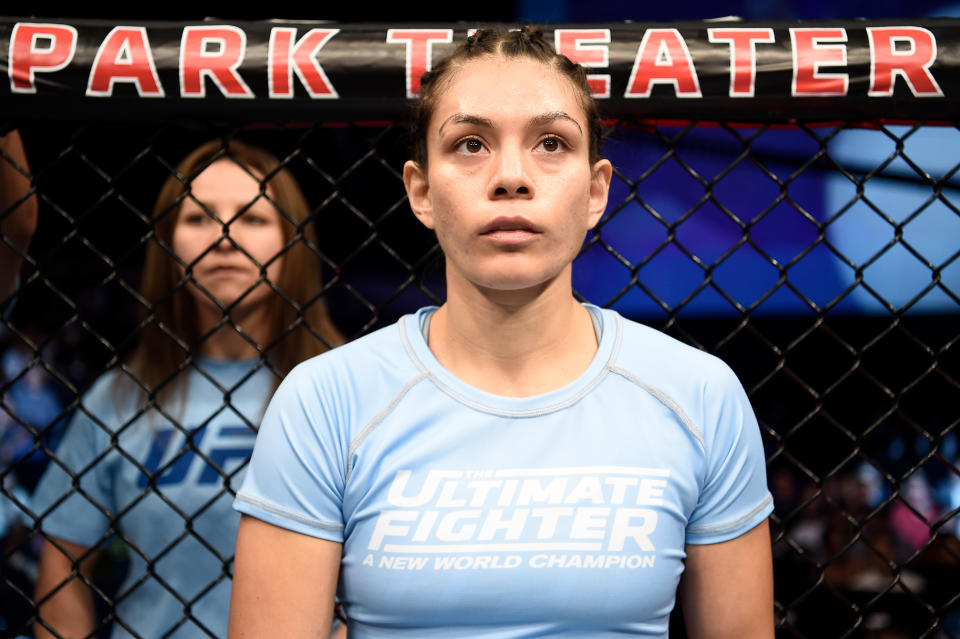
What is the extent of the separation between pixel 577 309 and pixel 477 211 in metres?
0.22

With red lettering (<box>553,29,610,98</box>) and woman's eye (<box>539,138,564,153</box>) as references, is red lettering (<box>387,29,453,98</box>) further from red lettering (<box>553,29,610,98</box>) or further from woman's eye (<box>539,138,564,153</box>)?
woman's eye (<box>539,138,564,153</box>)

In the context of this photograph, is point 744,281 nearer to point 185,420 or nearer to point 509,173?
point 185,420

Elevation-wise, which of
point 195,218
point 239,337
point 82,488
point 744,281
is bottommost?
point 744,281

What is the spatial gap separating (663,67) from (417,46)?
0.37 m

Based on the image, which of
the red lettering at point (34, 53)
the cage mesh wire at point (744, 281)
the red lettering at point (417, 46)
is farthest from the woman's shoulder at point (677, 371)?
the cage mesh wire at point (744, 281)

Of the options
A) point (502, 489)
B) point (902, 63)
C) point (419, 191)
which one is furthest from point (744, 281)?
point (502, 489)

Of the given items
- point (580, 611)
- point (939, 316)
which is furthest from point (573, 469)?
point (939, 316)

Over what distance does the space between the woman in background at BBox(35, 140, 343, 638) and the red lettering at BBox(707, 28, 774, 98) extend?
0.72m

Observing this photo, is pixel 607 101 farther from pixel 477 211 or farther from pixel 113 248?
pixel 113 248

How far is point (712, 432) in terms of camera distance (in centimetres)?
100

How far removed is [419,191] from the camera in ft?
3.51

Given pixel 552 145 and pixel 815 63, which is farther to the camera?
pixel 815 63

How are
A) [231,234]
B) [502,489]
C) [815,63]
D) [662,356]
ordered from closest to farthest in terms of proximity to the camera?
[502,489], [662,356], [815,63], [231,234]

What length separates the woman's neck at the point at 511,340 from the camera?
102 centimetres
